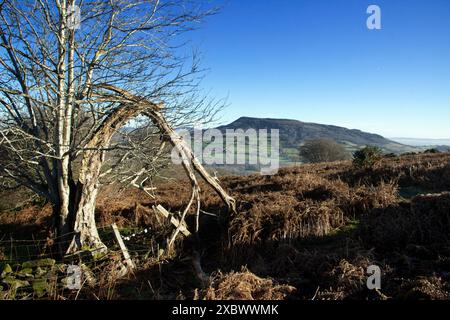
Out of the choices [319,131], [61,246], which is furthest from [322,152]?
[319,131]

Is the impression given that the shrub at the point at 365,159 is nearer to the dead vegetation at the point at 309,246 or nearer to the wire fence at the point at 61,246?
the dead vegetation at the point at 309,246

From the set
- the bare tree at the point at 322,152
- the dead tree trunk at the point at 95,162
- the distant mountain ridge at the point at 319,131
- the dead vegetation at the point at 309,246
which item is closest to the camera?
the dead vegetation at the point at 309,246

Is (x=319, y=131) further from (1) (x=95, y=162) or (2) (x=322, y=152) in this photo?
(1) (x=95, y=162)

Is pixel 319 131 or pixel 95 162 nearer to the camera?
pixel 95 162

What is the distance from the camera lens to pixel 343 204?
7.35m

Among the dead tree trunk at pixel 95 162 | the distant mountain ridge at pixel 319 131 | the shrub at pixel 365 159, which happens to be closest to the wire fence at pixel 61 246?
the dead tree trunk at pixel 95 162

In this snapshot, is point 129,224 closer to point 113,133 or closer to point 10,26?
point 113,133

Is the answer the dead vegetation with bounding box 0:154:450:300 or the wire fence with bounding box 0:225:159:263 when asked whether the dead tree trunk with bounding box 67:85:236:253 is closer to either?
the wire fence with bounding box 0:225:159:263

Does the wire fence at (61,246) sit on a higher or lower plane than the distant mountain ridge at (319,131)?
lower

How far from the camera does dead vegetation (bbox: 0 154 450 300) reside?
4.56m

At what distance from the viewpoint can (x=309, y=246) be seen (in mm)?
6191

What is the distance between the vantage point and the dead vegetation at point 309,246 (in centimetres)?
456

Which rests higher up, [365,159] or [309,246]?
[365,159]
